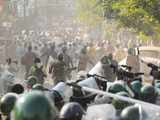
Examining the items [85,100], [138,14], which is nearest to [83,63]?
[138,14]

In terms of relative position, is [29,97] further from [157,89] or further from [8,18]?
[8,18]

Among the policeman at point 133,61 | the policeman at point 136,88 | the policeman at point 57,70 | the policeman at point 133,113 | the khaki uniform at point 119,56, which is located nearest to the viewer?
the policeman at point 133,113

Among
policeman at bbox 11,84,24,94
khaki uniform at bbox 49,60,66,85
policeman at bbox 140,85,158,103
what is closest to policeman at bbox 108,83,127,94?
policeman at bbox 140,85,158,103

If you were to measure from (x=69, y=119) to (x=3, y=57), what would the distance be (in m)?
22.3

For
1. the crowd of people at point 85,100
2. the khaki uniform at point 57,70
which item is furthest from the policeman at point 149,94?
the khaki uniform at point 57,70

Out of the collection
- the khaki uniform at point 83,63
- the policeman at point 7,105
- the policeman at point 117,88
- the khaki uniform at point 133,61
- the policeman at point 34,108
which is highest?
the policeman at point 34,108

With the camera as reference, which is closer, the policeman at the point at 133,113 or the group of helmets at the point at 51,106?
the group of helmets at the point at 51,106

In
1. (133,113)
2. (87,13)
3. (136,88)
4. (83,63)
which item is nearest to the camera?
(133,113)

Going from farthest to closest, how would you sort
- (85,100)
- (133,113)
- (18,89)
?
1. (18,89)
2. (85,100)
3. (133,113)

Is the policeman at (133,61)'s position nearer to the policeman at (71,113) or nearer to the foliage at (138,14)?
the foliage at (138,14)

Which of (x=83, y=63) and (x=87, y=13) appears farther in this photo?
(x=87, y=13)

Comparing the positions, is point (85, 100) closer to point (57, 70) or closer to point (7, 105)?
point (7, 105)

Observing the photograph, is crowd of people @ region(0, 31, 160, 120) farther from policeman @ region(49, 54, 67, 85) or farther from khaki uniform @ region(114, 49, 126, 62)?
khaki uniform @ region(114, 49, 126, 62)

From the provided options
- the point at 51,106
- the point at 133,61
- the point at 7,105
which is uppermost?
the point at 51,106
